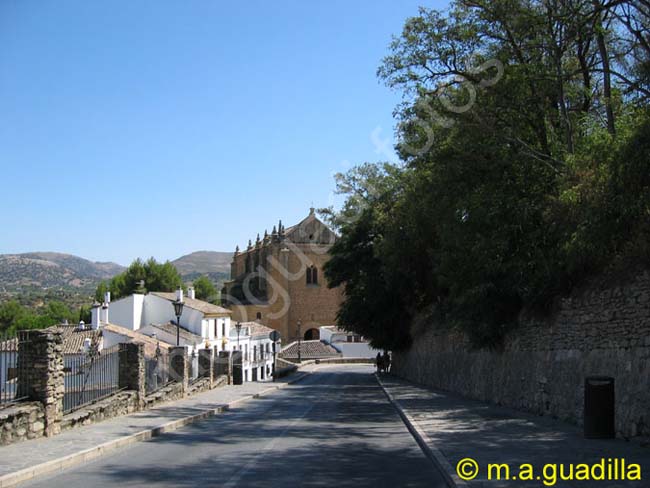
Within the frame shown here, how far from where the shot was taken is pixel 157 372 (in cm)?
2331

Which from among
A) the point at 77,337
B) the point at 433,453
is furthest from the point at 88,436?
the point at 77,337

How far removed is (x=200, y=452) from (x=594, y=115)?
15.2m

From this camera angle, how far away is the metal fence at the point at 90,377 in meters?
16.4

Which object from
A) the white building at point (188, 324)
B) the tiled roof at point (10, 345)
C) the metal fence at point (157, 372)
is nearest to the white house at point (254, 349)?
the white building at point (188, 324)

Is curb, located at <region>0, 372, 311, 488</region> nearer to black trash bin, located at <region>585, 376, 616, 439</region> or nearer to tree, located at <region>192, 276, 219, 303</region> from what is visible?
black trash bin, located at <region>585, 376, 616, 439</region>

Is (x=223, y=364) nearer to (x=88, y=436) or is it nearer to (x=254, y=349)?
(x=88, y=436)

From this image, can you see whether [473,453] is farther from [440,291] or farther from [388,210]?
[388,210]

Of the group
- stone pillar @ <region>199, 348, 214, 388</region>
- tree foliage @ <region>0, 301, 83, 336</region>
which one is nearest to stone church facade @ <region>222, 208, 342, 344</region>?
tree foliage @ <region>0, 301, 83, 336</region>

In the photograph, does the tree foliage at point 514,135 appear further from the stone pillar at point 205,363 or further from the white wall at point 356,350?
the white wall at point 356,350

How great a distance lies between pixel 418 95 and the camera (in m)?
21.6

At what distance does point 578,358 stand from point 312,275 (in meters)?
89.1

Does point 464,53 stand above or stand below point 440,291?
above

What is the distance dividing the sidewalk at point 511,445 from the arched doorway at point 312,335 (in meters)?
84.2

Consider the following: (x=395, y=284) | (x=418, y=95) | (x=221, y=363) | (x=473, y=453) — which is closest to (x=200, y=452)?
(x=473, y=453)
